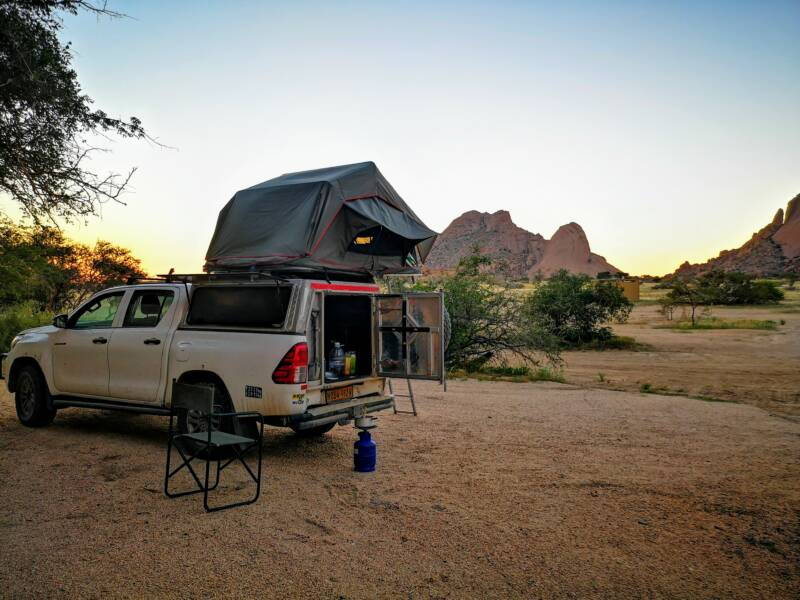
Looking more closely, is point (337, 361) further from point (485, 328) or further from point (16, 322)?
point (16, 322)

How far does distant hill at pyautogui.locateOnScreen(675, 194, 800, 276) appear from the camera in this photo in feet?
378

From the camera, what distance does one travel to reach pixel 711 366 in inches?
701

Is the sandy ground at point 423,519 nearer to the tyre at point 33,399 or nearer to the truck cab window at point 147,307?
the tyre at point 33,399

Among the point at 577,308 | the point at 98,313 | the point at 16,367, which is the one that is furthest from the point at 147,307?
the point at 577,308

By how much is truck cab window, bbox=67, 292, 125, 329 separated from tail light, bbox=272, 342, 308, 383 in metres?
2.84

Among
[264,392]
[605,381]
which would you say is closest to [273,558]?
[264,392]

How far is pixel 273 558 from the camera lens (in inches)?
161

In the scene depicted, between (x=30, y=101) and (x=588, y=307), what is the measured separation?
70.1 ft

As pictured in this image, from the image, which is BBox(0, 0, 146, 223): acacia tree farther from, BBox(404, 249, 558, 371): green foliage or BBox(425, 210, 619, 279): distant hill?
BBox(425, 210, 619, 279): distant hill

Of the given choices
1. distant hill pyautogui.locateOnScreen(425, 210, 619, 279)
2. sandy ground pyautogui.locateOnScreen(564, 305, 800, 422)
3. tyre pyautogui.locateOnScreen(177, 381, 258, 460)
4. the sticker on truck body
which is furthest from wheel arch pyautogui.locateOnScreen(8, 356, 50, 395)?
distant hill pyautogui.locateOnScreen(425, 210, 619, 279)

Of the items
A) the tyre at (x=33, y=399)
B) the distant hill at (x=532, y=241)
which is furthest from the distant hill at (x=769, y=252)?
the tyre at (x=33, y=399)

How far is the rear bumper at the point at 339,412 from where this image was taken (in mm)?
5938

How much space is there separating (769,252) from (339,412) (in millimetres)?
142448

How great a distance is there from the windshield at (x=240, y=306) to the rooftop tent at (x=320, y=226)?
16.4 inches
